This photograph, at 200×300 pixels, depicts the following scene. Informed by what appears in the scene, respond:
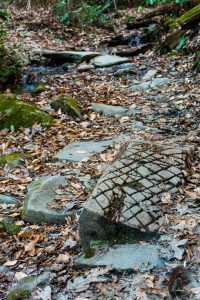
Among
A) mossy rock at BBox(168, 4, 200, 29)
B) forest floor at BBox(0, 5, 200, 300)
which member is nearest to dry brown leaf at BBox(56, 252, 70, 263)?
forest floor at BBox(0, 5, 200, 300)

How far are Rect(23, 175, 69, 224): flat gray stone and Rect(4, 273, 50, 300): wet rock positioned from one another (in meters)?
0.69

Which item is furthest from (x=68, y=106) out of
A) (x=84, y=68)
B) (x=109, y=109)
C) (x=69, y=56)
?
(x=69, y=56)

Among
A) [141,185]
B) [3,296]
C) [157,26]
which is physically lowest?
[3,296]

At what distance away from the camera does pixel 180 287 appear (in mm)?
2742

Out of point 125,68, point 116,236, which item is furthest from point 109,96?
point 116,236

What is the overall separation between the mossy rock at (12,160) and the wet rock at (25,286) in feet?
6.96

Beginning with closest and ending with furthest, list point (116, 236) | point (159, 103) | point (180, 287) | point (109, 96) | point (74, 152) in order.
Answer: point (180, 287), point (116, 236), point (74, 152), point (159, 103), point (109, 96)

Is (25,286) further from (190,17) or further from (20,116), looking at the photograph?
(190,17)

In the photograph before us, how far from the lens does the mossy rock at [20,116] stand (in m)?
6.18

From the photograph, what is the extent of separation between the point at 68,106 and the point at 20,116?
823 mm

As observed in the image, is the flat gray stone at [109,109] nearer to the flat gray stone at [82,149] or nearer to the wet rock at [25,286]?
the flat gray stone at [82,149]

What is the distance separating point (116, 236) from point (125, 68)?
21.4ft

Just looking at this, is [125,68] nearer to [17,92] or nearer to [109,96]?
[109,96]

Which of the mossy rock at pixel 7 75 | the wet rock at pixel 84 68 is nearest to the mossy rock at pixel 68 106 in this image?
the mossy rock at pixel 7 75
